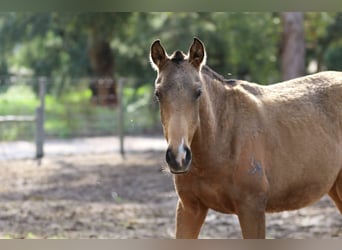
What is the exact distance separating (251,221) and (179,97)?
33.5 inches

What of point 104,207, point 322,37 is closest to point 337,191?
point 104,207

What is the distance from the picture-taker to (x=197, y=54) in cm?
320

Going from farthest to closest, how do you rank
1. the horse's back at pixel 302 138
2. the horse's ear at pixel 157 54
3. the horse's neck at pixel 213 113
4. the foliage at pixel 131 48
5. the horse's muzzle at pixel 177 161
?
the foliage at pixel 131 48 → the horse's back at pixel 302 138 → the horse's neck at pixel 213 113 → the horse's ear at pixel 157 54 → the horse's muzzle at pixel 177 161

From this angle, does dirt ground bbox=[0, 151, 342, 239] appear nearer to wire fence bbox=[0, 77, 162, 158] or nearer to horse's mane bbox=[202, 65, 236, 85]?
wire fence bbox=[0, 77, 162, 158]

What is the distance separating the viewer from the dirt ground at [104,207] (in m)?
6.29

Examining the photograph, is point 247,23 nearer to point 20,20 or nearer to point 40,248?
point 20,20

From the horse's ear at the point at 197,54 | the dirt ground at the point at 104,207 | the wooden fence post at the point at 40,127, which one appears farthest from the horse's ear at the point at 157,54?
the wooden fence post at the point at 40,127

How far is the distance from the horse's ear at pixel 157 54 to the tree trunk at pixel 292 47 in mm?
7982

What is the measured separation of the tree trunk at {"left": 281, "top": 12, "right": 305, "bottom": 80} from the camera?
35.7ft

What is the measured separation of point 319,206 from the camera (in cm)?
792

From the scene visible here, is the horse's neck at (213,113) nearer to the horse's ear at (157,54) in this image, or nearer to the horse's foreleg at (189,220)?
the horse's ear at (157,54)

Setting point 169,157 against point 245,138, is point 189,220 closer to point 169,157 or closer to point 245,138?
point 245,138

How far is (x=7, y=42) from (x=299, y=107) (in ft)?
49.5

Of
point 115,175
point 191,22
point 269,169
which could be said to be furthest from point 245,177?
point 191,22
